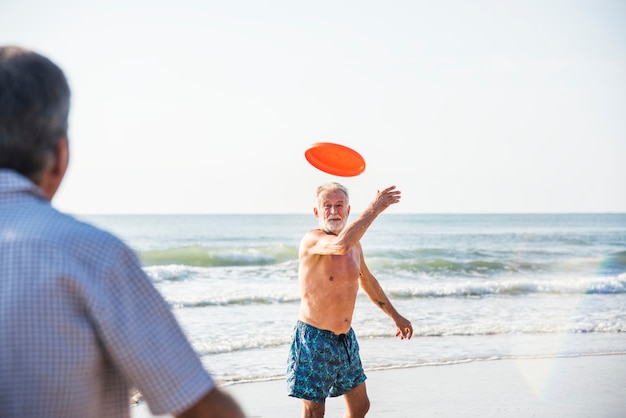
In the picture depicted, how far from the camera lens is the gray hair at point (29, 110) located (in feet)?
4.25

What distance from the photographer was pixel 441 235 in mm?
38188

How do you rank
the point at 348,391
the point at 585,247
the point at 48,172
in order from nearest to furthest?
1. the point at 48,172
2. the point at 348,391
3. the point at 585,247

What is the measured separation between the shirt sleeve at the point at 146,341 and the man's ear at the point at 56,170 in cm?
25

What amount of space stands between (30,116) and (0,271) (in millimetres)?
296

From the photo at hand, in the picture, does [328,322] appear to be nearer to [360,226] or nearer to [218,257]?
[360,226]

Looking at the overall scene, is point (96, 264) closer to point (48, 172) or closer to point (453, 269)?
point (48, 172)

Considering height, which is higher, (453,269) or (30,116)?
(30,116)

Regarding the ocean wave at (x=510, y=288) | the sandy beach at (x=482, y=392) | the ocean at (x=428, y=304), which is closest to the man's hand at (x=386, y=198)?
the ocean at (x=428, y=304)

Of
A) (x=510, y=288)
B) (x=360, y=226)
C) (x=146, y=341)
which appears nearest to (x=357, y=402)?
(x=360, y=226)

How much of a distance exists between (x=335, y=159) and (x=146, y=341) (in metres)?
4.09

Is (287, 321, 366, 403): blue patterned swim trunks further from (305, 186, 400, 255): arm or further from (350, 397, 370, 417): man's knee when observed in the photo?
(305, 186, 400, 255): arm

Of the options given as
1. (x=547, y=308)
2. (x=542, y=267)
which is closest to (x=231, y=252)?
(x=542, y=267)

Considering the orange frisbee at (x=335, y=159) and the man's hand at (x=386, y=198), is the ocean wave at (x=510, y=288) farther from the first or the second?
the man's hand at (x=386, y=198)

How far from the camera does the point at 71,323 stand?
3.97 feet
